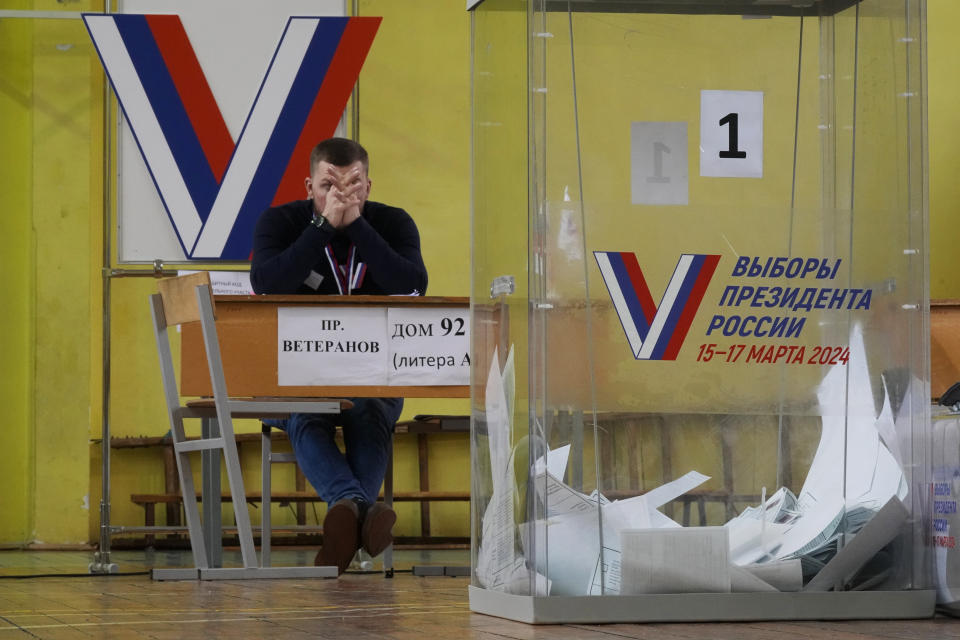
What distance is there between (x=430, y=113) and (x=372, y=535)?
12.4ft

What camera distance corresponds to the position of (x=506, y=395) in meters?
2.67

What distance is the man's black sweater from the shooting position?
4590mm

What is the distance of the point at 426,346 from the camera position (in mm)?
4402

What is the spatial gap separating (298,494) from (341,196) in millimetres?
2516

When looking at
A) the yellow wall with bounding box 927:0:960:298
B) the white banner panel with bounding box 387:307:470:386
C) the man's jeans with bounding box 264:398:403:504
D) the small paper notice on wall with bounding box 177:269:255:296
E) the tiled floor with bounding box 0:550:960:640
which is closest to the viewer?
the tiled floor with bounding box 0:550:960:640

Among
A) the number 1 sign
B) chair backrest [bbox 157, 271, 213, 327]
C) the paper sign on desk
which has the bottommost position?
the paper sign on desk

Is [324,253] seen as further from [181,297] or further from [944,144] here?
[944,144]

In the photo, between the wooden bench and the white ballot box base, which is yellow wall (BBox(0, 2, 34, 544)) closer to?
the wooden bench

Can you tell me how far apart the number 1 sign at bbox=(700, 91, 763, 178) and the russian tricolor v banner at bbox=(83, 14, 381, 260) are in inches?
146

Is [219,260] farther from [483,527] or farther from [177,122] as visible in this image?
[483,527]

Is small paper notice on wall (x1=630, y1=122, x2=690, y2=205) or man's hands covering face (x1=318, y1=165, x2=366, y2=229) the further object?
man's hands covering face (x1=318, y1=165, x2=366, y2=229)

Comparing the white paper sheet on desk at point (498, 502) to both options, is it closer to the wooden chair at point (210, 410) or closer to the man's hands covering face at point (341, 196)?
the wooden chair at point (210, 410)

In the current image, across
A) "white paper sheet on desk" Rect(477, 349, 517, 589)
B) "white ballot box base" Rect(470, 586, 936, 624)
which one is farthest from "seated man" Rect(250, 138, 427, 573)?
"white ballot box base" Rect(470, 586, 936, 624)

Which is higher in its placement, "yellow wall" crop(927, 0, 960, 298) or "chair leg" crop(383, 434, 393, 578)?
"yellow wall" crop(927, 0, 960, 298)
